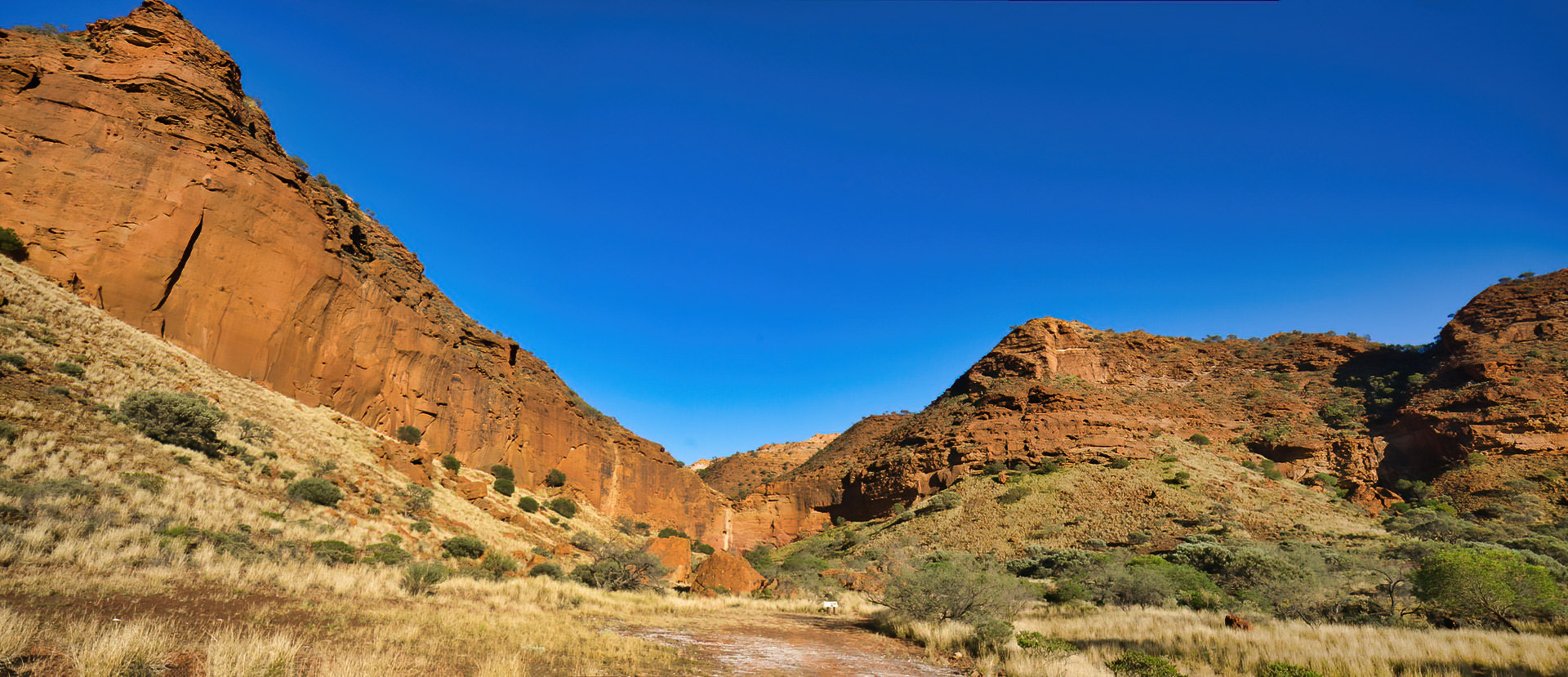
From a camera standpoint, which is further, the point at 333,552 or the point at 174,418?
the point at 174,418

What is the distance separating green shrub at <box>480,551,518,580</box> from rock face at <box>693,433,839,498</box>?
56.1 metres

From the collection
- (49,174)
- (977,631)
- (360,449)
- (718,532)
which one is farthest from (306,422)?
(718,532)

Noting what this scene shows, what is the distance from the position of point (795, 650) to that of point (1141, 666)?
649 centimetres

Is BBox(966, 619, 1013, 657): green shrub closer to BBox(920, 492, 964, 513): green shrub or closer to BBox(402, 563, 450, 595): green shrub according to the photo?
BBox(402, 563, 450, 595): green shrub

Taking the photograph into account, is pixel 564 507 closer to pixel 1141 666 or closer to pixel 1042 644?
pixel 1042 644

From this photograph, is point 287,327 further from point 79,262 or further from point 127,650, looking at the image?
point 127,650

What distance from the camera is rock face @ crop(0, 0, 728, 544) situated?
69.4 feet

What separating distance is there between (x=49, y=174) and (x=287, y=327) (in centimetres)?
864

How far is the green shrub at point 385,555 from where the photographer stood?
588 inches

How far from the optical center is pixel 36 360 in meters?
15.4

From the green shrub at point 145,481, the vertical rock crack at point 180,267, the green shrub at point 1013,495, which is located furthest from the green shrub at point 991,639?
the green shrub at point 1013,495

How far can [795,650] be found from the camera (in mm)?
12320

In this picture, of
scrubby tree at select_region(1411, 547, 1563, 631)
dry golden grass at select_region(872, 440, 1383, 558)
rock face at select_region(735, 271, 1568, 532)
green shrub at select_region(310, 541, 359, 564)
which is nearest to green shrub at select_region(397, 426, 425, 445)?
green shrub at select_region(310, 541, 359, 564)

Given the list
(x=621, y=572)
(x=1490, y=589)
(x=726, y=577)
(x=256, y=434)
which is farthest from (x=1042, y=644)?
(x=256, y=434)
